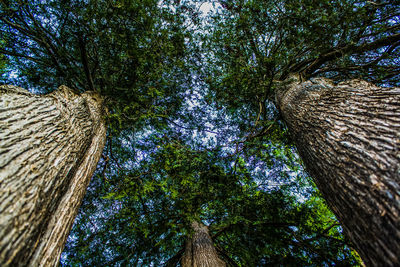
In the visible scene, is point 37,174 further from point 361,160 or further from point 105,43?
point 105,43

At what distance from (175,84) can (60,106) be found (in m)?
3.51

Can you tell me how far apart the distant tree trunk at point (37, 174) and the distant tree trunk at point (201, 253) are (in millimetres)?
2544

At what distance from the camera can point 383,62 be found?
13.7ft

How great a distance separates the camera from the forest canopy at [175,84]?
10.7ft

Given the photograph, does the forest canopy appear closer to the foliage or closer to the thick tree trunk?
the foliage

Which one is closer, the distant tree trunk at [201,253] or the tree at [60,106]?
the tree at [60,106]

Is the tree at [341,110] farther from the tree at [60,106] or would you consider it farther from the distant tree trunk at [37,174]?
the distant tree trunk at [37,174]

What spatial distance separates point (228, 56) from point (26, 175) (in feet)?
16.2

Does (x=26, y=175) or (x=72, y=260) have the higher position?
(x=72, y=260)

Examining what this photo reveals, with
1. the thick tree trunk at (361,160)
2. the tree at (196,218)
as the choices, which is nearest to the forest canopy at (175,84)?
the tree at (196,218)

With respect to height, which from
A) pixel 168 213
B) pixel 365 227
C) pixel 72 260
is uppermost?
pixel 168 213

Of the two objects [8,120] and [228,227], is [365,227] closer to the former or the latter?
[8,120]

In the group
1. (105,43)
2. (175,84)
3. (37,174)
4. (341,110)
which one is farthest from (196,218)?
(105,43)

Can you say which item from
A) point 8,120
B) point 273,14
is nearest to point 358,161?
point 8,120
